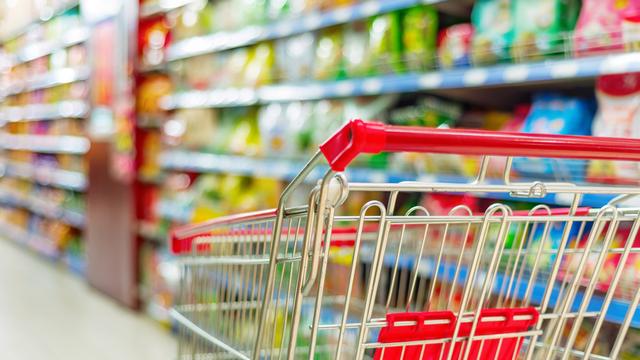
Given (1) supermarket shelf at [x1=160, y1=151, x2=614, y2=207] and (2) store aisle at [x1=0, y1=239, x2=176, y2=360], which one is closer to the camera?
(1) supermarket shelf at [x1=160, y1=151, x2=614, y2=207]

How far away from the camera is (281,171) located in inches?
128

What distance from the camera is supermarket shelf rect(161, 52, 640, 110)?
71.4 inches

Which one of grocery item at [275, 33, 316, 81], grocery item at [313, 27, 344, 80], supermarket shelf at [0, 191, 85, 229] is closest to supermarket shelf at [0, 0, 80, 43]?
supermarket shelf at [0, 191, 85, 229]

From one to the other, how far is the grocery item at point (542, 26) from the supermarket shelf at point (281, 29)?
39 cm

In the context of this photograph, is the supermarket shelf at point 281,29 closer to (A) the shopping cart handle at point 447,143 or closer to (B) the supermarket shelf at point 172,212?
(B) the supermarket shelf at point 172,212

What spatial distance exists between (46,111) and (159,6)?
118 inches

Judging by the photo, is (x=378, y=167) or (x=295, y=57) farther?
(x=295, y=57)

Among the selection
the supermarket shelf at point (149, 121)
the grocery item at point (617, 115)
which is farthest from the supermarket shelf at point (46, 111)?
the grocery item at point (617, 115)

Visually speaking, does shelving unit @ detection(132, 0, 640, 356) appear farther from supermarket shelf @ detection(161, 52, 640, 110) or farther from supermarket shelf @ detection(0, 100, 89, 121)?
supermarket shelf @ detection(0, 100, 89, 121)

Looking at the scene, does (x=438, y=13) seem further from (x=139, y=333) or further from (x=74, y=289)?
(x=74, y=289)

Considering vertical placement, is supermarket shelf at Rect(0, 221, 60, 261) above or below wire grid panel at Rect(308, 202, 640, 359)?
below

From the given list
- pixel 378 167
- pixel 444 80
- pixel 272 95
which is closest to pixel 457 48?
pixel 444 80

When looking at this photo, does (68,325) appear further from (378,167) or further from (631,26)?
(631,26)

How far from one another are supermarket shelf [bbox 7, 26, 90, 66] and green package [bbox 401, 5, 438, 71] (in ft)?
11.7
